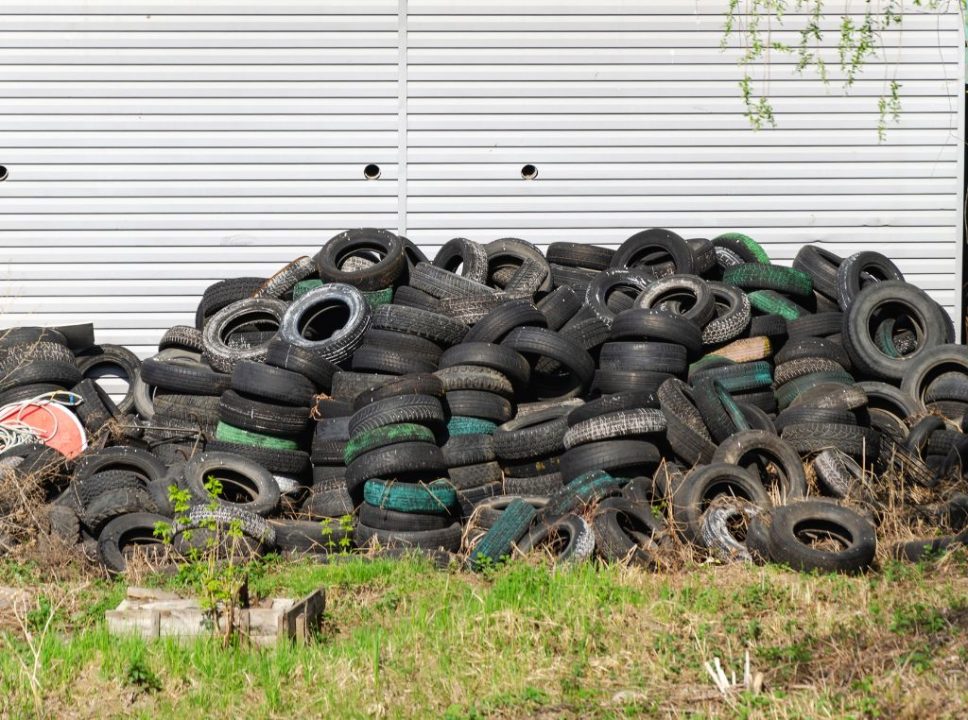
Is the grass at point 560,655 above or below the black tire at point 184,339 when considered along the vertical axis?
below

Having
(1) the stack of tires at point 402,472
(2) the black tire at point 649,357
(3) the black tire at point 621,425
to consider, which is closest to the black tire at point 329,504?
(1) the stack of tires at point 402,472

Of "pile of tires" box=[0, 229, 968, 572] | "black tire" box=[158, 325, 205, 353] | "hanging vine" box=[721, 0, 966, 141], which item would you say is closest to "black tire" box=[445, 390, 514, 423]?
"pile of tires" box=[0, 229, 968, 572]

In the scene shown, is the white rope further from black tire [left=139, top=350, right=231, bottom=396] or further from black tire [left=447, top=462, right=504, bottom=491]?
black tire [left=447, top=462, right=504, bottom=491]

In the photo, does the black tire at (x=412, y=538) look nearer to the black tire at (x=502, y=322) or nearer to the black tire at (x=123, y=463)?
the black tire at (x=123, y=463)

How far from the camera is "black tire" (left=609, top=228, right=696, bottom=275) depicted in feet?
38.5

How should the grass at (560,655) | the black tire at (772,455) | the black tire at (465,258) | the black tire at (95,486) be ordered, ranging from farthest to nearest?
the black tire at (465,258)
the black tire at (95,486)
the black tire at (772,455)
the grass at (560,655)

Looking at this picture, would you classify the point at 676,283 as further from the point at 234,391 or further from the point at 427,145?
the point at 234,391

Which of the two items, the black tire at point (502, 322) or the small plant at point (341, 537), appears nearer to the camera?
the small plant at point (341, 537)

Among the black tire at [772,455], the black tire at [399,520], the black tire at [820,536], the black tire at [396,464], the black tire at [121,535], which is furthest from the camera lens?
the black tire at [396,464]

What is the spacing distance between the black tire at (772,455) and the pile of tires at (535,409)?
0.05ft

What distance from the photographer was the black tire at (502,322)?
404 inches

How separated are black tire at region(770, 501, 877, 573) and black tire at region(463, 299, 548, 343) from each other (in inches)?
127

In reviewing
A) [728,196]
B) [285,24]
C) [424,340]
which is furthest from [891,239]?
[285,24]

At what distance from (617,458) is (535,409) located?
1670mm
